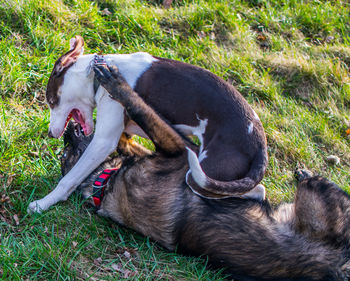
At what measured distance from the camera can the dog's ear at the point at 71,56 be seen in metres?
3.74

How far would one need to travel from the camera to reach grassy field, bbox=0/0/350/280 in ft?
10.6

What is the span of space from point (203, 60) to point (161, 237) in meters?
2.49

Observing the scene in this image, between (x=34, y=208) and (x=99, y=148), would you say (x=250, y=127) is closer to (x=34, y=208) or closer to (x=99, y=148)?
(x=99, y=148)

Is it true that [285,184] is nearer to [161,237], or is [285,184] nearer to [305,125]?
[305,125]

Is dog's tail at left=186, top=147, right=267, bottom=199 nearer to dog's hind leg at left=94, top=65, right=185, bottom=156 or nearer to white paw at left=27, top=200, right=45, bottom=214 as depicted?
dog's hind leg at left=94, top=65, right=185, bottom=156

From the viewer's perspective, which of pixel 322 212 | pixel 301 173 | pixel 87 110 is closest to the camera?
pixel 322 212

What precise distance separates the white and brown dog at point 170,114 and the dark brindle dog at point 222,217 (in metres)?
0.14

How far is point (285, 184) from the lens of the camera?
4.24 meters

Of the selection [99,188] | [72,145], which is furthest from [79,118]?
[99,188]

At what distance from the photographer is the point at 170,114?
3627mm

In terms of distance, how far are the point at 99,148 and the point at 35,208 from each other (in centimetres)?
64

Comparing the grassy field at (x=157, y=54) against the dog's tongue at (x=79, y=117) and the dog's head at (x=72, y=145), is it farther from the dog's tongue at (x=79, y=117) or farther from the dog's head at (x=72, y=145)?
the dog's tongue at (x=79, y=117)

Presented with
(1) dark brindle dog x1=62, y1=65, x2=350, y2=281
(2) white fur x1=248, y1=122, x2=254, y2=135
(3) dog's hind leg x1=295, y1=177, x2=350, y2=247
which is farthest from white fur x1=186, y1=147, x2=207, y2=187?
(3) dog's hind leg x1=295, y1=177, x2=350, y2=247

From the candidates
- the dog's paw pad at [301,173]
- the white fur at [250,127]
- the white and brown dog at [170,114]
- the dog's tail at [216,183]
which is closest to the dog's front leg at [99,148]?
the white and brown dog at [170,114]
